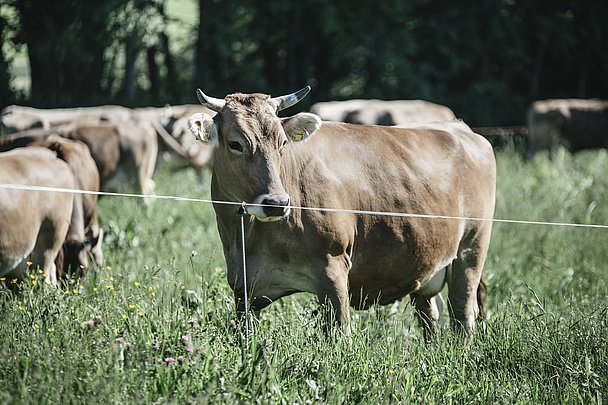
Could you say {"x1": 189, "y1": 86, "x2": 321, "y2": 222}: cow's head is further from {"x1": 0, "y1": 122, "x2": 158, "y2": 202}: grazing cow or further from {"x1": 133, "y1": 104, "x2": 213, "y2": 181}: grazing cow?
{"x1": 133, "y1": 104, "x2": 213, "y2": 181}: grazing cow

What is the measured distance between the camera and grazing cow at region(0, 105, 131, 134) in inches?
585

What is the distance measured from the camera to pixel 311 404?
4094mm

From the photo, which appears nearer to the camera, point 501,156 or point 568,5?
point 501,156

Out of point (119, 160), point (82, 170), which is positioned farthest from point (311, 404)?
point (119, 160)

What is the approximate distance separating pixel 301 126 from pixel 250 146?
0.51m

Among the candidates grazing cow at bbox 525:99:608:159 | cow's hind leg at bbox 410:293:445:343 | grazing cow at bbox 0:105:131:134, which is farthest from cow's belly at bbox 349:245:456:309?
grazing cow at bbox 525:99:608:159

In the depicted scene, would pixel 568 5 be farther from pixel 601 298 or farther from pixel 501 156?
pixel 601 298

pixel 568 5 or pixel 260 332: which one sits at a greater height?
pixel 568 5

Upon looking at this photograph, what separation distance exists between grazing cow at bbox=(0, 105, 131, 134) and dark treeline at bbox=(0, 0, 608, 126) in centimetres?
509

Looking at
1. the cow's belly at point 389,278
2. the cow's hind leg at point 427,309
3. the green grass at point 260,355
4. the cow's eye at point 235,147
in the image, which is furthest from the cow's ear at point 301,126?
the cow's hind leg at point 427,309

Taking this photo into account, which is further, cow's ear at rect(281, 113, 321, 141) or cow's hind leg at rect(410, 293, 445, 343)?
cow's hind leg at rect(410, 293, 445, 343)

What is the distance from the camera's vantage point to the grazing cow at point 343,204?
201 inches

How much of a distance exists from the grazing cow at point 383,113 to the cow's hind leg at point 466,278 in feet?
33.2

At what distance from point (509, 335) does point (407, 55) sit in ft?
76.8
